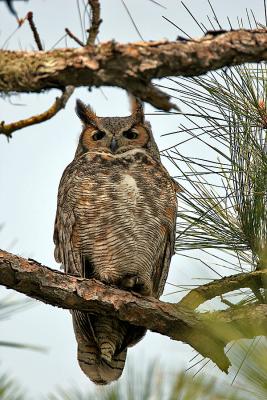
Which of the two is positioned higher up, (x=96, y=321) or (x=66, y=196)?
(x=66, y=196)

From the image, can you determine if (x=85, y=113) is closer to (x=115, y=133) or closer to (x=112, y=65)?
(x=115, y=133)

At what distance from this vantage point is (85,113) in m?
4.31

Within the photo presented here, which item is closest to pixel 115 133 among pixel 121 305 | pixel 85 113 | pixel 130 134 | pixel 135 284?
pixel 130 134

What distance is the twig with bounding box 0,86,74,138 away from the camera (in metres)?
1.63

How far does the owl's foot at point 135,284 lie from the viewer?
3525 mm

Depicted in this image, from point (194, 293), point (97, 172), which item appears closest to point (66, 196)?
point (97, 172)

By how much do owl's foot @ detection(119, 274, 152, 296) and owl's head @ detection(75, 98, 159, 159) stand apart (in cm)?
76

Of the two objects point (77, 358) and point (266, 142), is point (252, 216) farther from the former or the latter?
point (77, 358)

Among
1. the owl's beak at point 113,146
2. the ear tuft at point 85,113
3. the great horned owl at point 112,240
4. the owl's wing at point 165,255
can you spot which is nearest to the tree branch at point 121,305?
the great horned owl at point 112,240

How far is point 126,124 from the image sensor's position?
4.19 meters

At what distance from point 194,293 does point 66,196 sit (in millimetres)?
1051

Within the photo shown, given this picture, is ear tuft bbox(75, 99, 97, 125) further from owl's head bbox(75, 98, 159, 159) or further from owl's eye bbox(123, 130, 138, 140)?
owl's eye bbox(123, 130, 138, 140)

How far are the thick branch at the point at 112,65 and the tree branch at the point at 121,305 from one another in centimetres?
100

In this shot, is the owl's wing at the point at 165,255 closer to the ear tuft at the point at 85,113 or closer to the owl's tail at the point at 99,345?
the owl's tail at the point at 99,345
